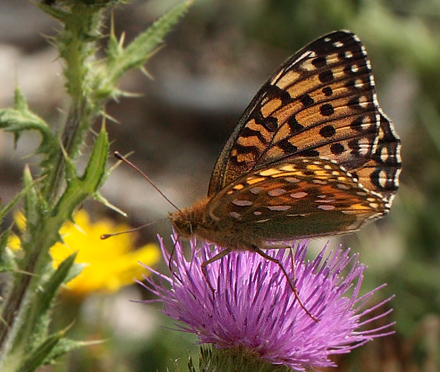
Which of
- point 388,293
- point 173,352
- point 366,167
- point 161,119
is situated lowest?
point 173,352

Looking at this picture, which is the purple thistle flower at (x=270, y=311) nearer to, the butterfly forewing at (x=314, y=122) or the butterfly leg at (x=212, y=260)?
the butterfly leg at (x=212, y=260)

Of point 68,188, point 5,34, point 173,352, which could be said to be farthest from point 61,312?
point 5,34

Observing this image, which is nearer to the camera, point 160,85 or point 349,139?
point 349,139

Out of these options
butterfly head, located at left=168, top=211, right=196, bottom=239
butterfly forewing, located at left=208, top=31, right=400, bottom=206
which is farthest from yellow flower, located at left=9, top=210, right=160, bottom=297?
butterfly forewing, located at left=208, top=31, right=400, bottom=206

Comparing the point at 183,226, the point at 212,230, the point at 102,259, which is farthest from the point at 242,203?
the point at 102,259

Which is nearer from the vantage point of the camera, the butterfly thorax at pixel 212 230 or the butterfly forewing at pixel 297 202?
the butterfly forewing at pixel 297 202

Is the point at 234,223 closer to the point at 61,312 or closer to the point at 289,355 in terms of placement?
the point at 289,355

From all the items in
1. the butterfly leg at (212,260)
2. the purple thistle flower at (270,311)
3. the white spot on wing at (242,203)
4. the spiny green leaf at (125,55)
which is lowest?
the purple thistle flower at (270,311)

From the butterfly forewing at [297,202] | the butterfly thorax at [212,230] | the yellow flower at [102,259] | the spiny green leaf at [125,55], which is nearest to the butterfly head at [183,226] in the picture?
the butterfly thorax at [212,230]
